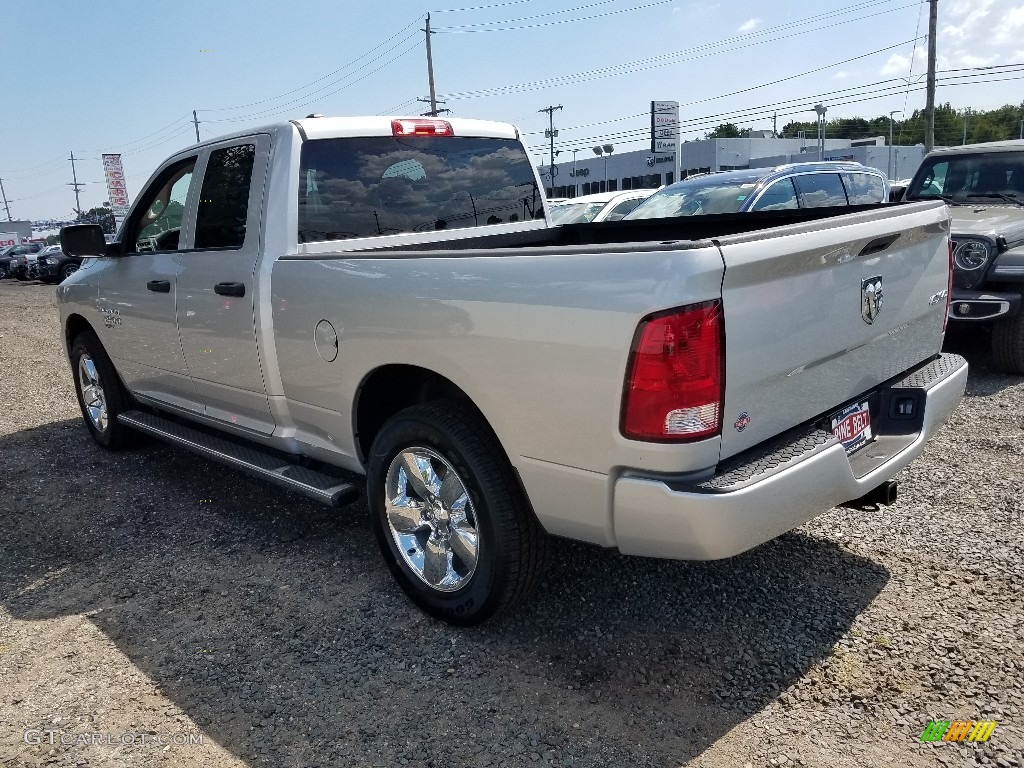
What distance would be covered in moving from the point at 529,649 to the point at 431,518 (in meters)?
0.63

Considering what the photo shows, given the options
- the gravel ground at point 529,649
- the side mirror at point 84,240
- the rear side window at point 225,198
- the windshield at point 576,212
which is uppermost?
the rear side window at point 225,198

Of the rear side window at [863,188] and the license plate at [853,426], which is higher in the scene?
the rear side window at [863,188]

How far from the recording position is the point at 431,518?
10.7 ft

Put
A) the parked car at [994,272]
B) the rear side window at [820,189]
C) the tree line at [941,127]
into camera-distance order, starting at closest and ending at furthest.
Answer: the parked car at [994,272]
the rear side window at [820,189]
the tree line at [941,127]

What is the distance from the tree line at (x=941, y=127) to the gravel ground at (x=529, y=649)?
11776 cm

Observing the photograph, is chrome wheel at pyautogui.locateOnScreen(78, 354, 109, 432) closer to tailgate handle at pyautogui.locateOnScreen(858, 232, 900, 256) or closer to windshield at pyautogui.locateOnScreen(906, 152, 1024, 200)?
tailgate handle at pyautogui.locateOnScreen(858, 232, 900, 256)

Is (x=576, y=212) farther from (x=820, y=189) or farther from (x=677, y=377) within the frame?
(x=677, y=377)

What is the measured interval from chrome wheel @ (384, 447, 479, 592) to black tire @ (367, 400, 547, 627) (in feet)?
0.05

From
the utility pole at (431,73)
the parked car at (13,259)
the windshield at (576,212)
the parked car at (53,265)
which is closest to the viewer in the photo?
the windshield at (576,212)

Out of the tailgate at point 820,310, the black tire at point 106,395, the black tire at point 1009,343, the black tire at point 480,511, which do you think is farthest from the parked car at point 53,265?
the tailgate at point 820,310

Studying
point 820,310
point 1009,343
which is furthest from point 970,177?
point 820,310

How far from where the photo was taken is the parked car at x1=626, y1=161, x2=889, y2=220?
919cm

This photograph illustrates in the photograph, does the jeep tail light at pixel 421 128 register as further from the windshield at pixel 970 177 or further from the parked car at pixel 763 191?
the windshield at pixel 970 177

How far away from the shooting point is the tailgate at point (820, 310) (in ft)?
7.91
